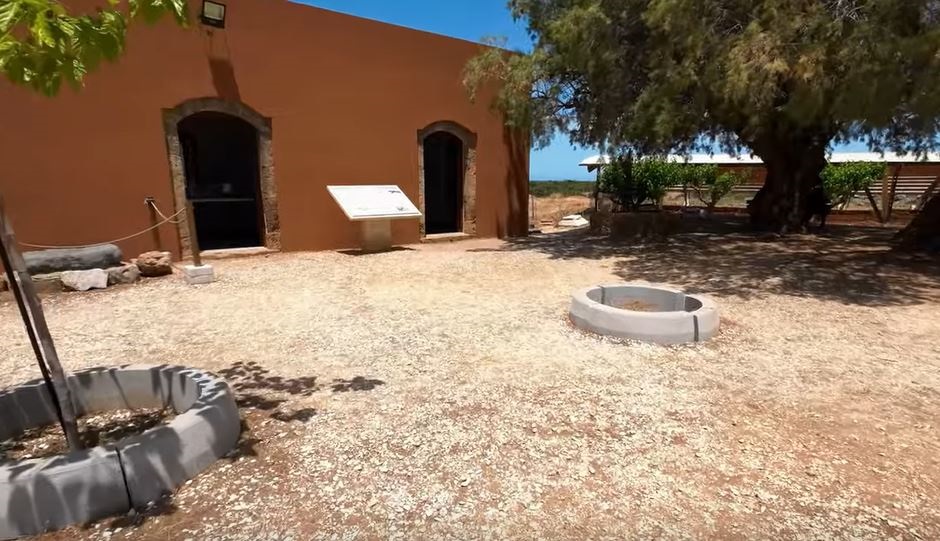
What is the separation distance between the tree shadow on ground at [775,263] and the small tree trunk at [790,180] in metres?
0.60

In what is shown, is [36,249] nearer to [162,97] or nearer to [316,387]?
[162,97]

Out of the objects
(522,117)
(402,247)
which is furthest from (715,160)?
(402,247)

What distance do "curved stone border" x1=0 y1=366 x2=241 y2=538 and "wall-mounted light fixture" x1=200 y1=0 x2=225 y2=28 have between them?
6.82 metres

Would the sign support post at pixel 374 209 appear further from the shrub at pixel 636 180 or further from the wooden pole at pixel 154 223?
the shrub at pixel 636 180

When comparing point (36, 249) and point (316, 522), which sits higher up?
point (36, 249)

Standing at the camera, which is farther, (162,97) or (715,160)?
(715,160)

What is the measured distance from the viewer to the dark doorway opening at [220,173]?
41.0 ft

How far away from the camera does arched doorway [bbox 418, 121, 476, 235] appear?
1104 centimetres

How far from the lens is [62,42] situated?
5.50ft

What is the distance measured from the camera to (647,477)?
2479mm

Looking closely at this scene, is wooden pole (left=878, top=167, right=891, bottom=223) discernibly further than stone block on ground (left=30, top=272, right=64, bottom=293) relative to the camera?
Yes

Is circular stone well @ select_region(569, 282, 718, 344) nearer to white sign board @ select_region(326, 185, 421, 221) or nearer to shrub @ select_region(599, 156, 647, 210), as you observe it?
white sign board @ select_region(326, 185, 421, 221)

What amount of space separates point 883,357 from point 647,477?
291 cm

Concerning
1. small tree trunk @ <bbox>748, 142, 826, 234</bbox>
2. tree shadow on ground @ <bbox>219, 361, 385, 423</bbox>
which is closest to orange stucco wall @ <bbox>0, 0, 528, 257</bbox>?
tree shadow on ground @ <bbox>219, 361, 385, 423</bbox>
